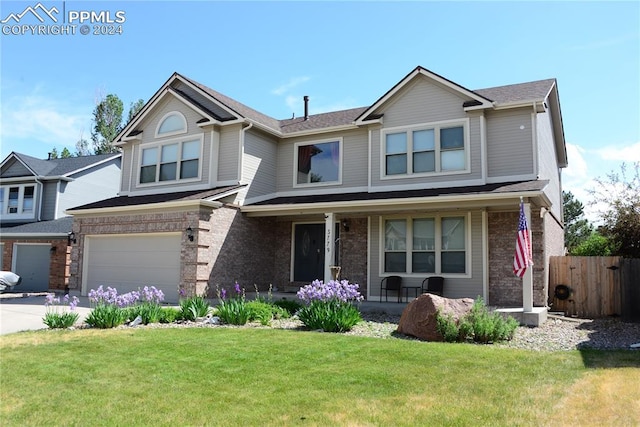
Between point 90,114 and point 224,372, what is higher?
point 90,114

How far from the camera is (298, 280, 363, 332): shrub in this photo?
31.9 ft

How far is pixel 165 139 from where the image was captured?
58.4ft

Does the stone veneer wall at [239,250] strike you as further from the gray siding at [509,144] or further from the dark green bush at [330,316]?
the gray siding at [509,144]

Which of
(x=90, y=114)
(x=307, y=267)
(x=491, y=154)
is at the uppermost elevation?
(x=90, y=114)

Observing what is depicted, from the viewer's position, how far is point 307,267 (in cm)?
1670

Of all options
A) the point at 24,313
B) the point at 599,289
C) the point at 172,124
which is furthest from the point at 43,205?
the point at 599,289

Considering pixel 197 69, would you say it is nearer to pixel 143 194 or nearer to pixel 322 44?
pixel 143 194

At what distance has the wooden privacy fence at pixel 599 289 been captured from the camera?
44.0ft

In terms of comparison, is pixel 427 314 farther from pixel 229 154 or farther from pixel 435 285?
pixel 229 154

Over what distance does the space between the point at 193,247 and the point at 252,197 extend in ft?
9.93

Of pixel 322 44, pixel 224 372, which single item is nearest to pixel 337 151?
pixel 322 44

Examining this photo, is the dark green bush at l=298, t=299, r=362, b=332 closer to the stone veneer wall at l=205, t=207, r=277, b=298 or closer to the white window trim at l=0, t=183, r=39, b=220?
the stone veneer wall at l=205, t=207, r=277, b=298

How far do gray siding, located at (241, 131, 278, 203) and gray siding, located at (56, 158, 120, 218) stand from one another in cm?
1282

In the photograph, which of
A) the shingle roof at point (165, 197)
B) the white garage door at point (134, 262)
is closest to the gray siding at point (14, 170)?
the shingle roof at point (165, 197)
